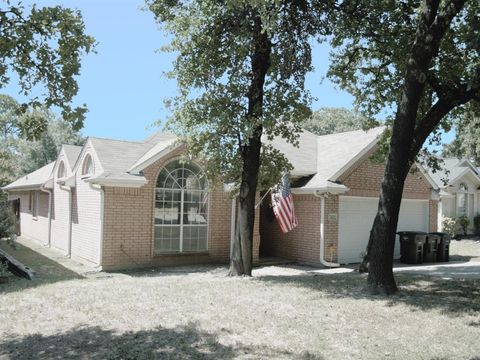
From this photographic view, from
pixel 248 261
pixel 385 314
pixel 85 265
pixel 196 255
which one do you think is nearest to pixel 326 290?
pixel 385 314

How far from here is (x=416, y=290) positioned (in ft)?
32.5

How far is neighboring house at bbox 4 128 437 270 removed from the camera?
46.9ft

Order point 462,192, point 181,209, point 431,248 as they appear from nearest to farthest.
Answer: point 181,209 → point 431,248 → point 462,192

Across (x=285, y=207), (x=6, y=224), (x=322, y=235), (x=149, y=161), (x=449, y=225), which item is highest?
(x=149, y=161)

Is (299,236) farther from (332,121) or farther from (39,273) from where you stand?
(332,121)

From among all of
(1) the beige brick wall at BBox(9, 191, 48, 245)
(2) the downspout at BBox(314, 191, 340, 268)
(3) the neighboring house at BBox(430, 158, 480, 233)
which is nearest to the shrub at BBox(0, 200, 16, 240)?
(1) the beige brick wall at BBox(9, 191, 48, 245)

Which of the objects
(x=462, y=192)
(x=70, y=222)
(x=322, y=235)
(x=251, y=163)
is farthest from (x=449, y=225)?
(x=70, y=222)

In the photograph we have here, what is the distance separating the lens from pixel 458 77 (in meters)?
12.2

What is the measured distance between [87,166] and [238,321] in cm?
1118

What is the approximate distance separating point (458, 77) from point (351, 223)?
640 cm

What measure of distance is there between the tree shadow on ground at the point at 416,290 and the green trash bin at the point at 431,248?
5.25m

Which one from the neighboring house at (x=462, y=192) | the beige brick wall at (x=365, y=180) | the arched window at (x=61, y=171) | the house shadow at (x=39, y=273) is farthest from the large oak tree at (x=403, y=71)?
the neighboring house at (x=462, y=192)

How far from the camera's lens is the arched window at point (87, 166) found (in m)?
16.2

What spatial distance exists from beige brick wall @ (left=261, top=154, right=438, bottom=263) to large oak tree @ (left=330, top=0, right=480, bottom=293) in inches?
108
